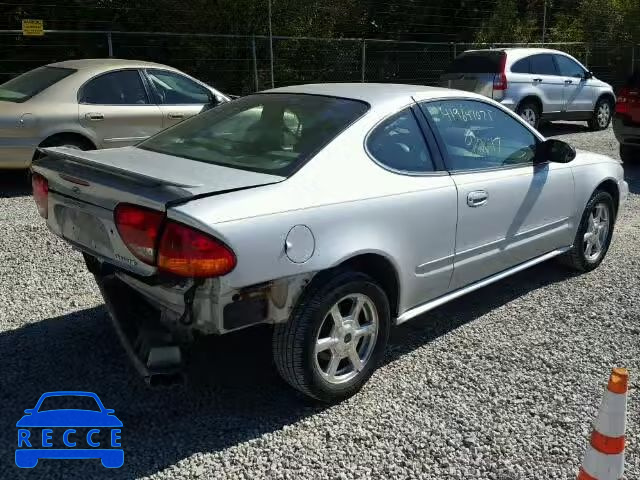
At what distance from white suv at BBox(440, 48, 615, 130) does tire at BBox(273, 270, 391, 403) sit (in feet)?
32.8

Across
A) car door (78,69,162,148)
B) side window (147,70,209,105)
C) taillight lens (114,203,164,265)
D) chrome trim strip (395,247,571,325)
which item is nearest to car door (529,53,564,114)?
side window (147,70,209,105)

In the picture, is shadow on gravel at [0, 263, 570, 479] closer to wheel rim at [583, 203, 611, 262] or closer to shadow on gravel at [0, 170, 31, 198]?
wheel rim at [583, 203, 611, 262]

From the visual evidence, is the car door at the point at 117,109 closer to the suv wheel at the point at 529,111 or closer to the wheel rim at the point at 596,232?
the wheel rim at the point at 596,232

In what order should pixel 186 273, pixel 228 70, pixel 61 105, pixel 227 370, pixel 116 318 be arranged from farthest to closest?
pixel 228 70 → pixel 61 105 → pixel 227 370 → pixel 116 318 → pixel 186 273

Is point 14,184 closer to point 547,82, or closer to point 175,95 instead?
point 175,95

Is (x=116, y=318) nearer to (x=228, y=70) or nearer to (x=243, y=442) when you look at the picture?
(x=243, y=442)

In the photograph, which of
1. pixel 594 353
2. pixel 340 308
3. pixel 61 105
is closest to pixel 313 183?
pixel 340 308

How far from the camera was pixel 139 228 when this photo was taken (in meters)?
2.85

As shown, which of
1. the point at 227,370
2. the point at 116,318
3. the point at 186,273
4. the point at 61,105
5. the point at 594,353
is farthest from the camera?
the point at 61,105

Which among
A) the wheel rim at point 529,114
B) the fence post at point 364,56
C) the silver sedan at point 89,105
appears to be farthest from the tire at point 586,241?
the fence post at point 364,56

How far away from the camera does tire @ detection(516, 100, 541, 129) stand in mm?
13070

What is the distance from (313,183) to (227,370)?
1210 millimetres

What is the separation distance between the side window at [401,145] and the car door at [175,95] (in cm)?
497

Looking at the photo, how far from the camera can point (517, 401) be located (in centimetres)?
342
